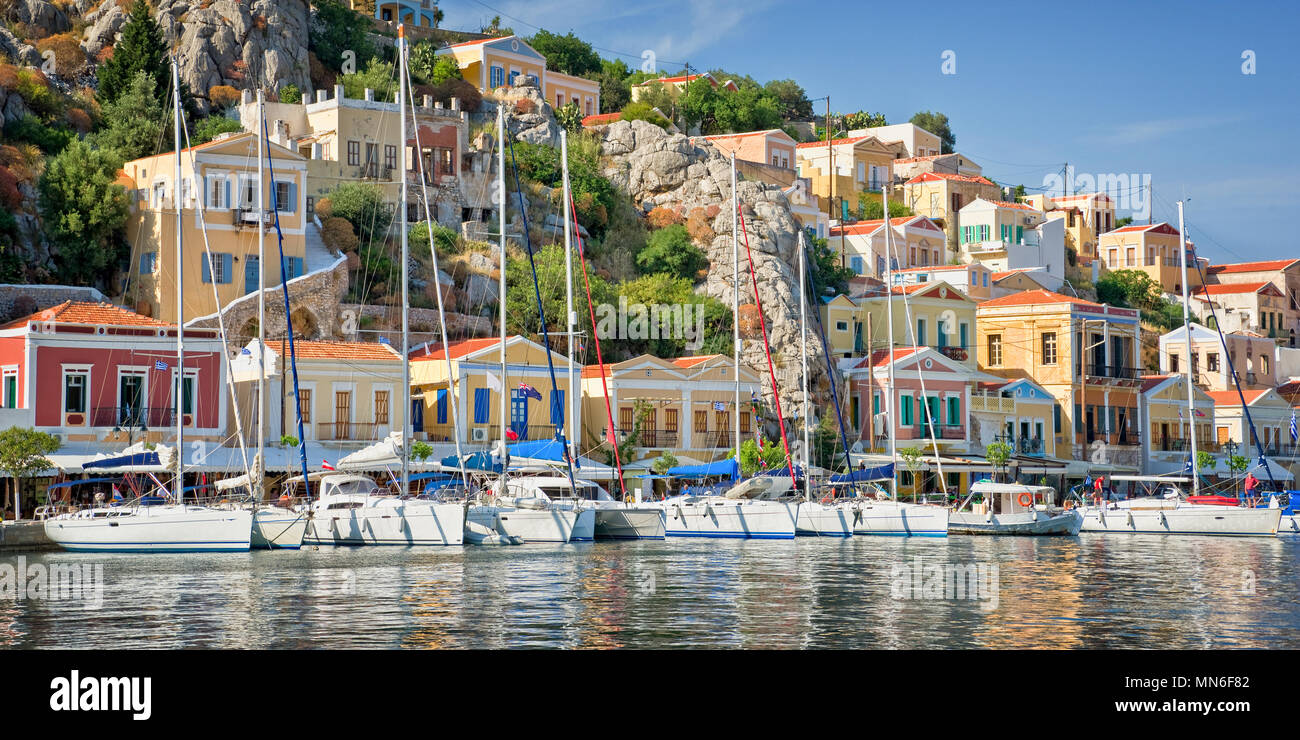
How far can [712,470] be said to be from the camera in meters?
56.1

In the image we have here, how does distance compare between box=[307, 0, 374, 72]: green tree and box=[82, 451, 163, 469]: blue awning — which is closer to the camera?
box=[82, 451, 163, 469]: blue awning

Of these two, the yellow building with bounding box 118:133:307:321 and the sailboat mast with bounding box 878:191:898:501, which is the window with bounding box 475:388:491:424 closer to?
the yellow building with bounding box 118:133:307:321

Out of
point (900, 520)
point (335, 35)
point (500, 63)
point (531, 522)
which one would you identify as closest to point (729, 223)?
point (500, 63)

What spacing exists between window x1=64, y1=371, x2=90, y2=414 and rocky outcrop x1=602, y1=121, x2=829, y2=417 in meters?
27.7

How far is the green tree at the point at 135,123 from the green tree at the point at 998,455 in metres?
41.5

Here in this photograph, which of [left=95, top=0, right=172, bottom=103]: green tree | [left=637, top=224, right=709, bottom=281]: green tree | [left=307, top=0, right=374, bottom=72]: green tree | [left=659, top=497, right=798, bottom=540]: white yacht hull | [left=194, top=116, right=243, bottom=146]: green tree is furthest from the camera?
[left=307, top=0, right=374, bottom=72]: green tree

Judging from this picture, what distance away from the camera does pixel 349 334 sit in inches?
2432

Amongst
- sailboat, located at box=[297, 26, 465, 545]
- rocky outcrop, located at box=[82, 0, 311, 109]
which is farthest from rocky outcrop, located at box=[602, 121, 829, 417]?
sailboat, located at box=[297, 26, 465, 545]

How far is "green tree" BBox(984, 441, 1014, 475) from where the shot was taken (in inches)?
2643

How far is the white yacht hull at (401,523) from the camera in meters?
43.0

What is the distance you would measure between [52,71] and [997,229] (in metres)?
63.9

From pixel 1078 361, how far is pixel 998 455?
51.0ft

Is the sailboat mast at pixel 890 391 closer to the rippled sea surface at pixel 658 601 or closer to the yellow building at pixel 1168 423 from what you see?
the rippled sea surface at pixel 658 601

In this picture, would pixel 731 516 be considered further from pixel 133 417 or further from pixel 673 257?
pixel 673 257
